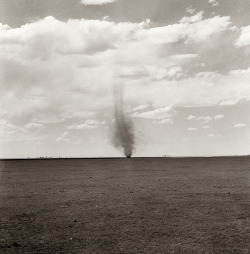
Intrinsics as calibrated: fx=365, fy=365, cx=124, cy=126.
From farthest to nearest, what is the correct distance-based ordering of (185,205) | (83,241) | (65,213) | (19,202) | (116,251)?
1. (19,202)
2. (185,205)
3. (65,213)
4. (83,241)
5. (116,251)

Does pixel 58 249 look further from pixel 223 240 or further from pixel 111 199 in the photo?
pixel 111 199

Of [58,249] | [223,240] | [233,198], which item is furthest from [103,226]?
[233,198]

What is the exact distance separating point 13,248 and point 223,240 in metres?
5.92

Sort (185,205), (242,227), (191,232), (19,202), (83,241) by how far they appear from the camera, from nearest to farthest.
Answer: (83,241) < (191,232) < (242,227) < (185,205) < (19,202)

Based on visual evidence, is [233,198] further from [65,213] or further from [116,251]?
[116,251]

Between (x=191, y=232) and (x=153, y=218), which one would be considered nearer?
(x=191, y=232)

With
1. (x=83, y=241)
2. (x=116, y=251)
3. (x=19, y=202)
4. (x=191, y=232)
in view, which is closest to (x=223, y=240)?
(x=191, y=232)

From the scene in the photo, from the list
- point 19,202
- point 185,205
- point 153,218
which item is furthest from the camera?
point 19,202

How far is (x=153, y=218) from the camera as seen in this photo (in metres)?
13.6

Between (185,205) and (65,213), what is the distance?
5.52 meters

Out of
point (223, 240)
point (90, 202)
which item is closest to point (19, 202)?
point (90, 202)

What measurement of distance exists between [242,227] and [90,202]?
7.88 metres

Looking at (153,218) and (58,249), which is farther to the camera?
(153,218)

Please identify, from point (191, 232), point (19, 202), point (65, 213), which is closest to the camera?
point (191, 232)
